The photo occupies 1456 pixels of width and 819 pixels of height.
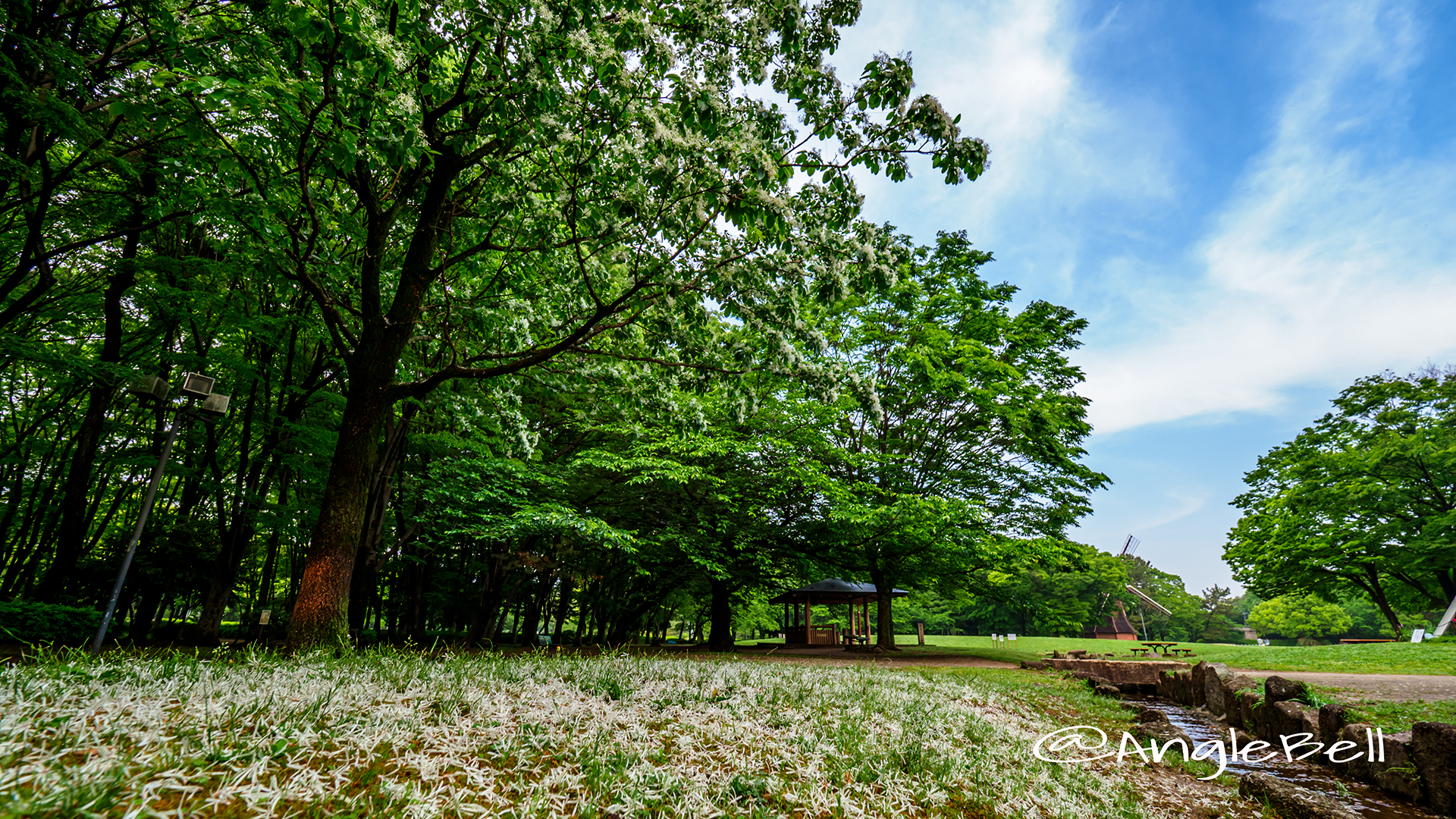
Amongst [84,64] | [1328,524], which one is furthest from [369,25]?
[1328,524]

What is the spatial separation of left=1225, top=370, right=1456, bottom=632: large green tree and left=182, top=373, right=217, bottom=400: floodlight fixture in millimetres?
39454

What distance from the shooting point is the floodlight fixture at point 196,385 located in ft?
30.8

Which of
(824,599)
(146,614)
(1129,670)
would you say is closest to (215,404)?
(146,614)

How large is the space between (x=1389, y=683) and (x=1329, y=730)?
22.4 ft

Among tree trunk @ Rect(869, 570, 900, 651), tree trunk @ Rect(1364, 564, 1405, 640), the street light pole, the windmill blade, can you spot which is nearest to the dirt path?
tree trunk @ Rect(869, 570, 900, 651)

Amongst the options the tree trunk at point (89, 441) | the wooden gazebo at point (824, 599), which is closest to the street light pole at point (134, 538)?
the tree trunk at point (89, 441)

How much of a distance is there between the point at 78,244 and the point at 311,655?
1073cm

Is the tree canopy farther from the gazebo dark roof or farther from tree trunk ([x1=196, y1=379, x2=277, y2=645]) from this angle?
the gazebo dark roof

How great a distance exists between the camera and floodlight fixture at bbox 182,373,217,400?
30.8ft

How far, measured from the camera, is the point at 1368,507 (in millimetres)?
25500

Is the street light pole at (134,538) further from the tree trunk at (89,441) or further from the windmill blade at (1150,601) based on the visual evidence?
the windmill blade at (1150,601)

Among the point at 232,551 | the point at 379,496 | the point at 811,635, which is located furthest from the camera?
the point at 811,635

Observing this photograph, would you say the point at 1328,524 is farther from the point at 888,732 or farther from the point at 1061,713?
the point at 888,732

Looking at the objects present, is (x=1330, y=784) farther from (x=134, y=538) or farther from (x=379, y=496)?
(x=379, y=496)
